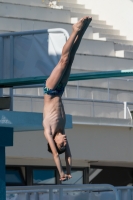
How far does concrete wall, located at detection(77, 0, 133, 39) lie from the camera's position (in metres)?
15.3

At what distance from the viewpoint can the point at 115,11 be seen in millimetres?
15508

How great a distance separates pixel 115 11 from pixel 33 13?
109 inches

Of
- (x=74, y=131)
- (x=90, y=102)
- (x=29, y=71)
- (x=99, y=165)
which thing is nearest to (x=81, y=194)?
(x=29, y=71)

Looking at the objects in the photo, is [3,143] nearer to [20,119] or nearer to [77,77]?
[20,119]

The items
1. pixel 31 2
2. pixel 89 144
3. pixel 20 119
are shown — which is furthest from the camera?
pixel 31 2

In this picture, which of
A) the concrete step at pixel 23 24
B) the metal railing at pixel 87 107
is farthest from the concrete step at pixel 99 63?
the metal railing at pixel 87 107

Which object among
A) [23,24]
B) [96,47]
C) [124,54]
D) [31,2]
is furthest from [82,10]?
[23,24]

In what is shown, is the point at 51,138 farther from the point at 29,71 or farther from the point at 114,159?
the point at 114,159

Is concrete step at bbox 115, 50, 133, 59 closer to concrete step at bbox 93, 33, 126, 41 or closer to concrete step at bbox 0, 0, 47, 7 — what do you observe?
concrete step at bbox 93, 33, 126, 41

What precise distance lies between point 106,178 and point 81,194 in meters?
6.35

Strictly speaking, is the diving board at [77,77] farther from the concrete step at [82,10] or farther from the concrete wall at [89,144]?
the concrete step at [82,10]

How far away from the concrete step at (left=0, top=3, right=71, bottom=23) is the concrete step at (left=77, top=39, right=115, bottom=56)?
0.91 m

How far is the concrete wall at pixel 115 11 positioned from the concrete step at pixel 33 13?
5.88 ft

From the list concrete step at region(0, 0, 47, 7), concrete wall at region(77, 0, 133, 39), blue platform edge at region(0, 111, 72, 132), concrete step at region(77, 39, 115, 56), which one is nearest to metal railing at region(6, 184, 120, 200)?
blue platform edge at region(0, 111, 72, 132)
